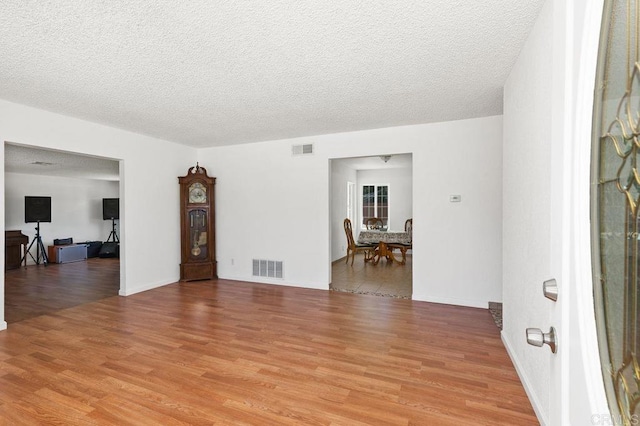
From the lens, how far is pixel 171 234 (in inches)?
209

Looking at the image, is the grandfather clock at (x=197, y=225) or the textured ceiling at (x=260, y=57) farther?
the grandfather clock at (x=197, y=225)

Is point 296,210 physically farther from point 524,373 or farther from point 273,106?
point 524,373

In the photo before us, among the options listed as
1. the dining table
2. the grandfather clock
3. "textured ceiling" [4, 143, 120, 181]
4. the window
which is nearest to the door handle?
the grandfather clock

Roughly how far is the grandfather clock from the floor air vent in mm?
827

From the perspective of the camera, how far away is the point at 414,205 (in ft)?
14.2

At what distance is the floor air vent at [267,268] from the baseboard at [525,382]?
3.37 m

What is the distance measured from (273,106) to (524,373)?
3.31 m

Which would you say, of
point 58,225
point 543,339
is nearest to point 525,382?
point 543,339

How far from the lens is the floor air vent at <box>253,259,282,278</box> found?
5227 millimetres

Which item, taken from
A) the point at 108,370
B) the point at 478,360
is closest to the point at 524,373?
the point at 478,360

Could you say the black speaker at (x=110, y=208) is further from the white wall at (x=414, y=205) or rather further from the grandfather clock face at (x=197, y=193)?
the grandfather clock face at (x=197, y=193)

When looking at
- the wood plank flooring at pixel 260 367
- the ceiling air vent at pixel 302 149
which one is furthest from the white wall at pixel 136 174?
the ceiling air vent at pixel 302 149

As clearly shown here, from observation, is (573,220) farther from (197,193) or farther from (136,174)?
(197,193)

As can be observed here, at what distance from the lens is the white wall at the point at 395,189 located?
8891 mm
